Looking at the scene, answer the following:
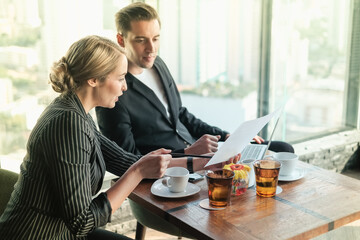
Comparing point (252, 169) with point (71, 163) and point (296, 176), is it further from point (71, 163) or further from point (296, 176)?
point (71, 163)

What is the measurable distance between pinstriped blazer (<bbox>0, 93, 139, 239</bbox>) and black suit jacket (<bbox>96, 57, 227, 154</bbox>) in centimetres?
59

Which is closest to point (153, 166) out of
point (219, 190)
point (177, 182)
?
point (177, 182)

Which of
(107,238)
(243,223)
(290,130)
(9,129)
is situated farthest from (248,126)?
(290,130)

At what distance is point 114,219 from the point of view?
8.75ft

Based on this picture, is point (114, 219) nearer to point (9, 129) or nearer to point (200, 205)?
point (9, 129)

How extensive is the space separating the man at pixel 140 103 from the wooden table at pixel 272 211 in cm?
46

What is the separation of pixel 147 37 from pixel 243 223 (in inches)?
42.4

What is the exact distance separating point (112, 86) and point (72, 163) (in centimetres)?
32

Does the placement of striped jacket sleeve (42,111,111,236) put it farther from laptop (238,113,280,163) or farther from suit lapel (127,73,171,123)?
suit lapel (127,73,171,123)

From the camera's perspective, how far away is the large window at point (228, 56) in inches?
92.2

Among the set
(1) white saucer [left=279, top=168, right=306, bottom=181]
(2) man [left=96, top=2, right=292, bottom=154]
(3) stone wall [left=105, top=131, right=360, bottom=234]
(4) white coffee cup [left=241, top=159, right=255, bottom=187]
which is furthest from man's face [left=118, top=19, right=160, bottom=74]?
(3) stone wall [left=105, top=131, right=360, bottom=234]

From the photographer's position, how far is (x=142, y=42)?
2.11 meters

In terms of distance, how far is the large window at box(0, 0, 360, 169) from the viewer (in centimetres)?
234

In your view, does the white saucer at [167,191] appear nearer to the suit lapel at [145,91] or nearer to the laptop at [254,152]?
the laptop at [254,152]
